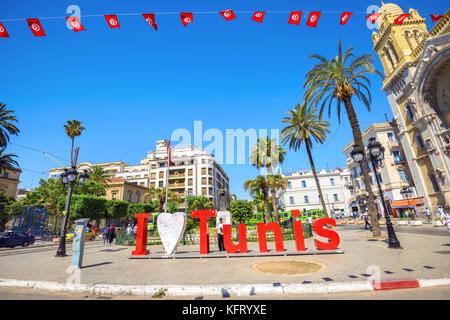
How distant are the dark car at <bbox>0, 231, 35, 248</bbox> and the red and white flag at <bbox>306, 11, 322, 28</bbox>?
30.4 metres

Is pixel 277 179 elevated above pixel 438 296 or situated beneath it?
elevated above

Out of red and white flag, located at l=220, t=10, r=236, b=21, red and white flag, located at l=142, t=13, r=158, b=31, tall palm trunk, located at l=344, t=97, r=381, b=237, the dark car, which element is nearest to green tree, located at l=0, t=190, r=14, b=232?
the dark car

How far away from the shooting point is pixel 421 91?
27.2 meters

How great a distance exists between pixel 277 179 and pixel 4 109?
3976cm

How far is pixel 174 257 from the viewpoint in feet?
34.4

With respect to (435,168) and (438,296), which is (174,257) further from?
(435,168)

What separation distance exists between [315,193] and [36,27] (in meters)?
56.4

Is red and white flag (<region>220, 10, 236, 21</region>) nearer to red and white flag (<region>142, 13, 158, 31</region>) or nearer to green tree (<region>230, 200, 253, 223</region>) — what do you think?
red and white flag (<region>142, 13, 158, 31</region>)

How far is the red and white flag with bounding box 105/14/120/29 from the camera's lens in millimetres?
8955

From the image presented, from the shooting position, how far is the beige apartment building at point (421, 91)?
25.1 m

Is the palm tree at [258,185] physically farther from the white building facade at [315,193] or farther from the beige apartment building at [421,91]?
the white building facade at [315,193]

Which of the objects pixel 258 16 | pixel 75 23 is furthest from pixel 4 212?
pixel 258 16

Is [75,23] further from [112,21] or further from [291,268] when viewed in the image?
[291,268]
